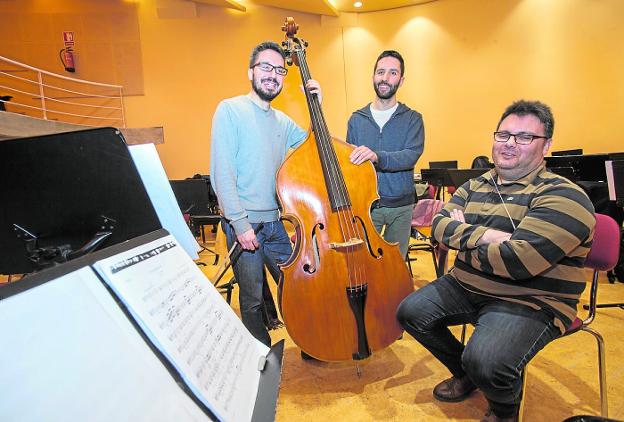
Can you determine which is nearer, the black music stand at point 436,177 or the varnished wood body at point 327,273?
the varnished wood body at point 327,273

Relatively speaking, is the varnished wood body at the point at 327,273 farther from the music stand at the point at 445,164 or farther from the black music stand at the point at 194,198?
the music stand at the point at 445,164

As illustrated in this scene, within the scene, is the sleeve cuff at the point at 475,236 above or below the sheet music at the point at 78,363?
below

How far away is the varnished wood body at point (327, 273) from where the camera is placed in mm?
1521

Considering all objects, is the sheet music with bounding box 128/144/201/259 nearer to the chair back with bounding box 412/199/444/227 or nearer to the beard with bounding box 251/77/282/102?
the beard with bounding box 251/77/282/102

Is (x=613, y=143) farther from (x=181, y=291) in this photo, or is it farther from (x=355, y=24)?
(x=181, y=291)

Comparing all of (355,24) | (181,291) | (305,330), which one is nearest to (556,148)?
(355,24)

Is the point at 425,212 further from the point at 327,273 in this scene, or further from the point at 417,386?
the point at 327,273

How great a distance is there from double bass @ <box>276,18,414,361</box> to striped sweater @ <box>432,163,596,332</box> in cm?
35

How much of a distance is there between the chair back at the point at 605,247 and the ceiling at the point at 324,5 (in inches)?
240

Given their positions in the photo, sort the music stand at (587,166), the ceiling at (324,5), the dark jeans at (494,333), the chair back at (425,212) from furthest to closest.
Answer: the ceiling at (324,5) → the chair back at (425,212) → the music stand at (587,166) → the dark jeans at (494,333)

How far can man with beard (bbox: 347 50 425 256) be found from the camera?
79.9 inches

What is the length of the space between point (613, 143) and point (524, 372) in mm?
6391

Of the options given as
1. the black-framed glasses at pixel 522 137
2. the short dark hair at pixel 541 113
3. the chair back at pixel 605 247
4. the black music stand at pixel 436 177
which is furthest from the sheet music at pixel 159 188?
the black music stand at pixel 436 177

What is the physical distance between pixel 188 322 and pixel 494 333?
1189 mm
